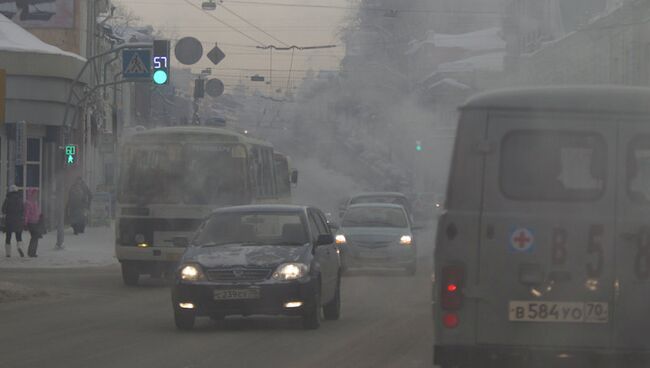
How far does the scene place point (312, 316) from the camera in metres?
15.4

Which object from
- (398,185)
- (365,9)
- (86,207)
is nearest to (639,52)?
(365,9)

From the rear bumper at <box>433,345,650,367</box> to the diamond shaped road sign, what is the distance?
1534 inches

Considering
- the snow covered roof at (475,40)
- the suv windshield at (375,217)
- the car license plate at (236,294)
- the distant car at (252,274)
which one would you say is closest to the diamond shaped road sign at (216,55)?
the suv windshield at (375,217)

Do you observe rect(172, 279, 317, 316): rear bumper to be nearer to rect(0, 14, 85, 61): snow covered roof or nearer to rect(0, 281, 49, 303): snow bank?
rect(0, 281, 49, 303): snow bank

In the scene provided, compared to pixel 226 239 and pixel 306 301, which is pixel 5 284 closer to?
pixel 226 239

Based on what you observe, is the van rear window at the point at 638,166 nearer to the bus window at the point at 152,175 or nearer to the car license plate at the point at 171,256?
the car license plate at the point at 171,256

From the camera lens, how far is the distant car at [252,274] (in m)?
15.1

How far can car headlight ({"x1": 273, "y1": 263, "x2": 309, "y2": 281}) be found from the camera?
15258 millimetres

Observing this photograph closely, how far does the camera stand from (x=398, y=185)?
221ft

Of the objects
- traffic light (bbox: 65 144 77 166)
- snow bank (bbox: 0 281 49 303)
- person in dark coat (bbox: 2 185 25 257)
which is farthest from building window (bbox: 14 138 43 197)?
snow bank (bbox: 0 281 49 303)

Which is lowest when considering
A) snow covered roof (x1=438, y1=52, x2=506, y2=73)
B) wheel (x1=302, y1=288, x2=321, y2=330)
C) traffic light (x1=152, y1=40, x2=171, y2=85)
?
wheel (x1=302, y1=288, x2=321, y2=330)

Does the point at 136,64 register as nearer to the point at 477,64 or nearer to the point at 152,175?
the point at 152,175

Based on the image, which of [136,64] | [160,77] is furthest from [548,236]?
[136,64]

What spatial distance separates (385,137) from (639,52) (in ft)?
70.8
